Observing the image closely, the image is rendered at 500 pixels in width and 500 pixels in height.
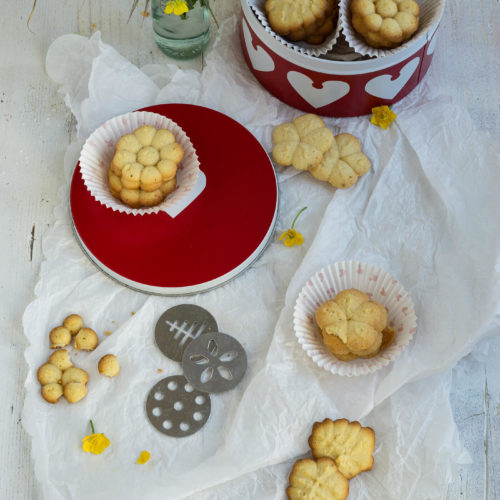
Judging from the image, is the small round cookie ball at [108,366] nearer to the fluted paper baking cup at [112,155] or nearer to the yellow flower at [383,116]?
the fluted paper baking cup at [112,155]

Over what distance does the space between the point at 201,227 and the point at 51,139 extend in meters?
0.40

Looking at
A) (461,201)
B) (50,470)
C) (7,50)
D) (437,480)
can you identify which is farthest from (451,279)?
(7,50)

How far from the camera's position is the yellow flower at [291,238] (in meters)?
1.55

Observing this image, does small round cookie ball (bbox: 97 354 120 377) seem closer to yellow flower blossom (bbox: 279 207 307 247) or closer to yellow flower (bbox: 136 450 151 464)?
yellow flower (bbox: 136 450 151 464)

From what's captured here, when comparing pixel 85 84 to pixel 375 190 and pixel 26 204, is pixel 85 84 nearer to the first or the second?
pixel 26 204

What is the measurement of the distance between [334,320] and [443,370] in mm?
225

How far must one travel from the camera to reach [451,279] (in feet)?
4.92

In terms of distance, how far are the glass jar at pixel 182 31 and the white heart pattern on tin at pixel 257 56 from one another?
0.11 meters

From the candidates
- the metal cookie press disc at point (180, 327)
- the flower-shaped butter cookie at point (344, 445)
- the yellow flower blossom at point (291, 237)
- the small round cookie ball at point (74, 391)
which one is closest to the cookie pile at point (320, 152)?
the yellow flower blossom at point (291, 237)

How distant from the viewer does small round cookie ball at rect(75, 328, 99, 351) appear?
4.83 ft

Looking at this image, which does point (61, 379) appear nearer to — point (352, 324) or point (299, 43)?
point (352, 324)

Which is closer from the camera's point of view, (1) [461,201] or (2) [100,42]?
(1) [461,201]

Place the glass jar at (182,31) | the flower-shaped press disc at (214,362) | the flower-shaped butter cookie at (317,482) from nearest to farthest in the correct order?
the flower-shaped butter cookie at (317,482)
the flower-shaped press disc at (214,362)
the glass jar at (182,31)

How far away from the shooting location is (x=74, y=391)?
1.44 meters
